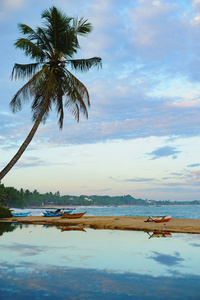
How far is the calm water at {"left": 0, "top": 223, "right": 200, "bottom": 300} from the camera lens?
8836 millimetres

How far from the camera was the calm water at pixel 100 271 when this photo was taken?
884 cm

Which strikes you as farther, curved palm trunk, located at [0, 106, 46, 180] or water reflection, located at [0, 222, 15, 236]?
water reflection, located at [0, 222, 15, 236]

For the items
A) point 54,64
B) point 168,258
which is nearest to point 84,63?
point 54,64

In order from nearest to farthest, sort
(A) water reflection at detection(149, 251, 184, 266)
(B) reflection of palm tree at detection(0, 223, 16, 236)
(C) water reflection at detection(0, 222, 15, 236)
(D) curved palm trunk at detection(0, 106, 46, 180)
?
(A) water reflection at detection(149, 251, 184, 266) → (D) curved palm trunk at detection(0, 106, 46, 180) → (B) reflection of palm tree at detection(0, 223, 16, 236) → (C) water reflection at detection(0, 222, 15, 236)

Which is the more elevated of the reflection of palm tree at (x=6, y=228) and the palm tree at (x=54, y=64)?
the palm tree at (x=54, y=64)

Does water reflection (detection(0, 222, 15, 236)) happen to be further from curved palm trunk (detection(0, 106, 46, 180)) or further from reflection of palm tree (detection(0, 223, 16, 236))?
curved palm trunk (detection(0, 106, 46, 180))

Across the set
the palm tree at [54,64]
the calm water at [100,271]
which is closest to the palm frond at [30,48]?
the palm tree at [54,64]

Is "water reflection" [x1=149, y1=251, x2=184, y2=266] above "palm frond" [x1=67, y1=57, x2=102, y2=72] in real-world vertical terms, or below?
below

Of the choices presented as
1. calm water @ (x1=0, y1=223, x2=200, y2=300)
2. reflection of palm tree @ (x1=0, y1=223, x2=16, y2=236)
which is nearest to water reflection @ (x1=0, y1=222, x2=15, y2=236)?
reflection of palm tree @ (x1=0, y1=223, x2=16, y2=236)

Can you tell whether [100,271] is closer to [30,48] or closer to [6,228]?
[30,48]

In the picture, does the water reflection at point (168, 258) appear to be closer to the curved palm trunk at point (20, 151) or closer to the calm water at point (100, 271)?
the calm water at point (100, 271)

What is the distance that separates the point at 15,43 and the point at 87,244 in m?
14.1

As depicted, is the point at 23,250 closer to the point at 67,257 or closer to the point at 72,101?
the point at 67,257

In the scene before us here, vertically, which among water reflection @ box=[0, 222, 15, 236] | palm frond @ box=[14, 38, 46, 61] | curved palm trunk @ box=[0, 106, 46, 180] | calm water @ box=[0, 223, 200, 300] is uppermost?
palm frond @ box=[14, 38, 46, 61]
